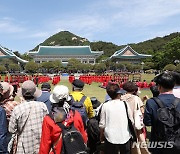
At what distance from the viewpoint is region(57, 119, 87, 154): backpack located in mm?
2697

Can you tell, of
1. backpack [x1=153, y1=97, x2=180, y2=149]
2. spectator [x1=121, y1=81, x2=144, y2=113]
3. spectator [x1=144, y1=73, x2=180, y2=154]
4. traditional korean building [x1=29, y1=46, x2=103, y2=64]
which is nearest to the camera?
backpack [x1=153, y1=97, x2=180, y2=149]

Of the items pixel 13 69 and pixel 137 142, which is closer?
pixel 137 142

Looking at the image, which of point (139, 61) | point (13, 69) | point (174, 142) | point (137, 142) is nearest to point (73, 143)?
point (174, 142)

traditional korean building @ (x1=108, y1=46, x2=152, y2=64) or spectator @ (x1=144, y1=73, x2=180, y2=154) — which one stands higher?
traditional korean building @ (x1=108, y1=46, x2=152, y2=64)

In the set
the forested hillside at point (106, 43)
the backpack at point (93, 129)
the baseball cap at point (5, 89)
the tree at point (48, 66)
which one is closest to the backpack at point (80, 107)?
→ the backpack at point (93, 129)

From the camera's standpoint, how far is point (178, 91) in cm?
414

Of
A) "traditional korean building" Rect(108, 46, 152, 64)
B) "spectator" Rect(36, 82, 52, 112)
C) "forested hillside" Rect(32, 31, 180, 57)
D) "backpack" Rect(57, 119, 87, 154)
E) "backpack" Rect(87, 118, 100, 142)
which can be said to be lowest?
"backpack" Rect(87, 118, 100, 142)

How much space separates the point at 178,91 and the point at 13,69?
5560cm

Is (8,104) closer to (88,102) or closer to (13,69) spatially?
(88,102)

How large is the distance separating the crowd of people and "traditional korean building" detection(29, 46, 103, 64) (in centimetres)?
7247

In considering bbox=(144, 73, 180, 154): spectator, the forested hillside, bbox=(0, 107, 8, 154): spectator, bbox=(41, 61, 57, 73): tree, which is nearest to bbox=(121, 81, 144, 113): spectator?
bbox=(144, 73, 180, 154): spectator

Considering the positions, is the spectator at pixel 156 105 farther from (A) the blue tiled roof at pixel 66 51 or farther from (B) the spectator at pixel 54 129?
(A) the blue tiled roof at pixel 66 51

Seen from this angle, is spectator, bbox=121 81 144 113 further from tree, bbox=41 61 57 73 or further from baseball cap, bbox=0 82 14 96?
tree, bbox=41 61 57 73

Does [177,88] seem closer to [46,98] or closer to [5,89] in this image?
[46,98]
